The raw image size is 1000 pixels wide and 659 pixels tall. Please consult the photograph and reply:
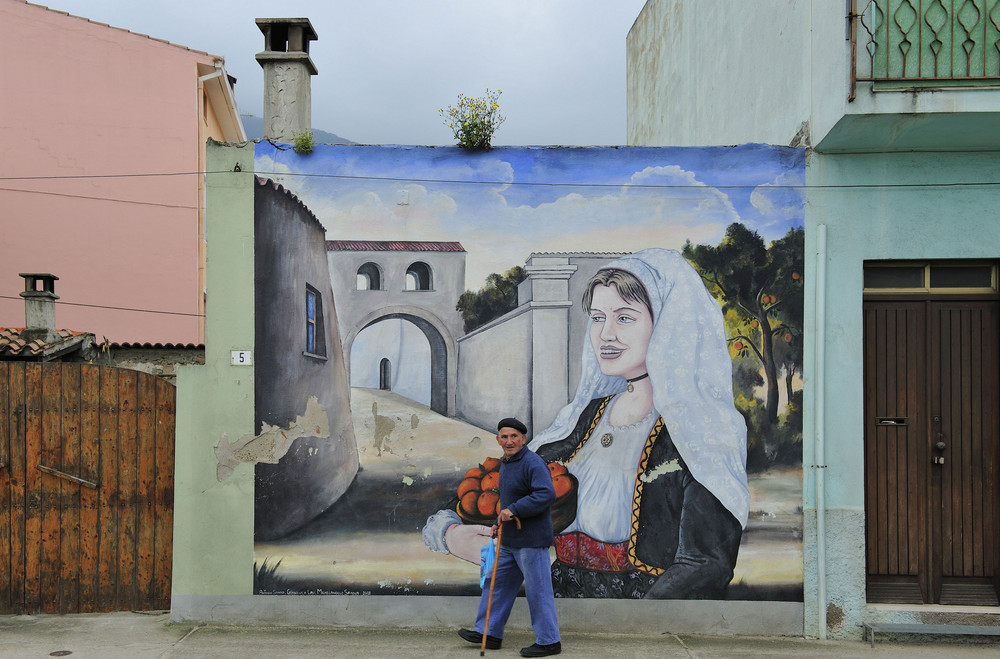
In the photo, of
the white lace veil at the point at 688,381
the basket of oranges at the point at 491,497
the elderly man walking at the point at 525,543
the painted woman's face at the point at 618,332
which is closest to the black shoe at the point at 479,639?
the elderly man walking at the point at 525,543

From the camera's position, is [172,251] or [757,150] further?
[172,251]

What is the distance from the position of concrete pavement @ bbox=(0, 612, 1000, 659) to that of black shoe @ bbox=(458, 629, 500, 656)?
53 millimetres

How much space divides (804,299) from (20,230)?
13.9 meters

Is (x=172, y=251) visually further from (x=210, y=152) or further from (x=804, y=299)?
(x=804, y=299)

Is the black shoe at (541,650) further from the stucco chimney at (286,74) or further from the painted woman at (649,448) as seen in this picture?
the stucco chimney at (286,74)

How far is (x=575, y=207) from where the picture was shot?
693cm

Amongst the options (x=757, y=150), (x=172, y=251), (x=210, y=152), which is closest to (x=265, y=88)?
(x=210, y=152)

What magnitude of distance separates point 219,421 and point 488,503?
2.36m

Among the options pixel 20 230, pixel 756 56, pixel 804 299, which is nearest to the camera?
pixel 804 299

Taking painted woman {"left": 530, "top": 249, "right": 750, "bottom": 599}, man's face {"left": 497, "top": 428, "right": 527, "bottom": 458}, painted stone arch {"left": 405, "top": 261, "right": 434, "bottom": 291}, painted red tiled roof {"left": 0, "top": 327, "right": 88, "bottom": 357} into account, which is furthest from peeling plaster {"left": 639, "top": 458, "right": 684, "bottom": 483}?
painted red tiled roof {"left": 0, "top": 327, "right": 88, "bottom": 357}

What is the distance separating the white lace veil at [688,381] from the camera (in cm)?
681

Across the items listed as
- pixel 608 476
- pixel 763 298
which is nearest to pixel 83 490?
pixel 608 476

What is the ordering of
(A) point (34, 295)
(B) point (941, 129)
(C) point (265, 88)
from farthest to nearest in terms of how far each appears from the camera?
(A) point (34, 295), (C) point (265, 88), (B) point (941, 129)

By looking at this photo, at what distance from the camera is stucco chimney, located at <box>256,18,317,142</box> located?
292 inches
